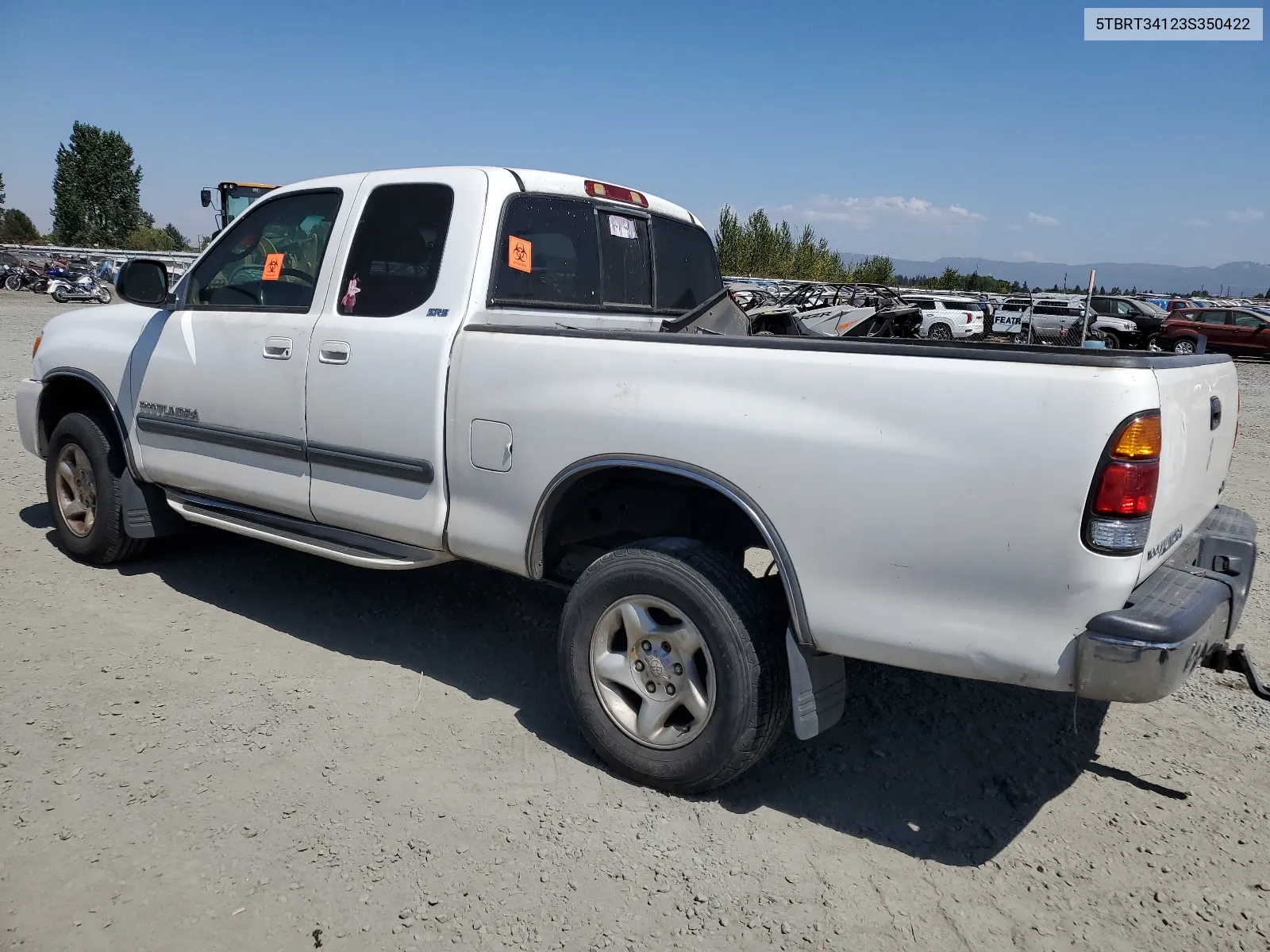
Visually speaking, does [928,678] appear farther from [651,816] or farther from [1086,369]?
[1086,369]

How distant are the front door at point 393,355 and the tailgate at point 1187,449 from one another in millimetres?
2317

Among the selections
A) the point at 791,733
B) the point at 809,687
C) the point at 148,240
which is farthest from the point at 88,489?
the point at 148,240

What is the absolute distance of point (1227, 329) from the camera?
992 inches

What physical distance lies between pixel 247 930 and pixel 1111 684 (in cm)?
229

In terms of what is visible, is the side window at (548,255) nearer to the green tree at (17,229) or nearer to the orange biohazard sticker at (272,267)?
the orange biohazard sticker at (272,267)

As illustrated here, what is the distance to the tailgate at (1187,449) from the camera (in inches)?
96.1

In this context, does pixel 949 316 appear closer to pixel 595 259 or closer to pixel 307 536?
pixel 595 259

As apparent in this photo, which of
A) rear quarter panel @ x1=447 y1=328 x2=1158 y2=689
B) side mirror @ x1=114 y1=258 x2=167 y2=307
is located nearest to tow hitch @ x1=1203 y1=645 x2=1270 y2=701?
rear quarter panel @ x1=447 y1=328 x2=1158 y2=689

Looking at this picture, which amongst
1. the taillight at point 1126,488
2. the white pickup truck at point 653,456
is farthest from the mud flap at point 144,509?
the taillight at point 1126,488

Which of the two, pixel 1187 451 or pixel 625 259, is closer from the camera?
pixel 1187 451

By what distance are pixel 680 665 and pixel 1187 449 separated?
1608 mm

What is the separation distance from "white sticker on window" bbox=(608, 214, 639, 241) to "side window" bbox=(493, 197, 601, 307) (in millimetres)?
132

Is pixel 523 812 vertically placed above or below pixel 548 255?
below

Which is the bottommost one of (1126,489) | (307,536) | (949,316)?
(307,536)
